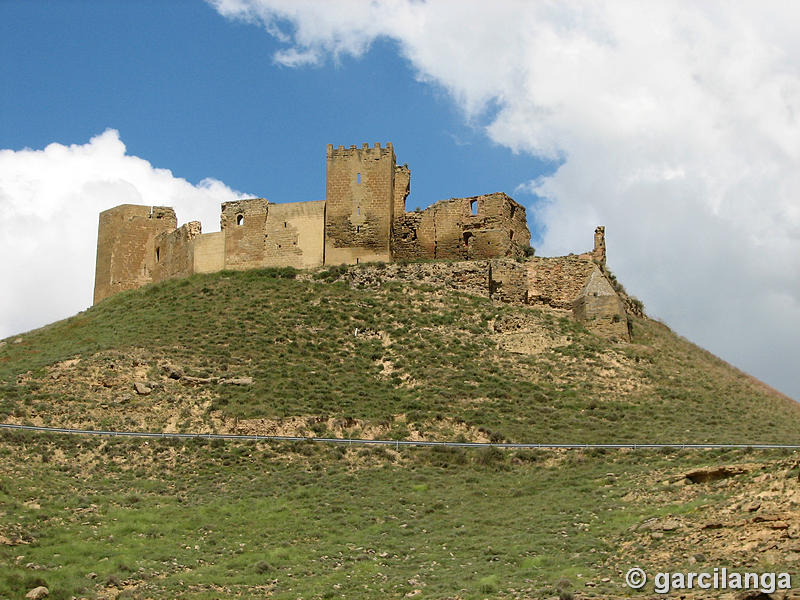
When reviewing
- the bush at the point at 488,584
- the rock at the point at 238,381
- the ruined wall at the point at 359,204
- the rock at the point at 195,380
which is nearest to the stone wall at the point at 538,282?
the ruined wall at the point at 359,204

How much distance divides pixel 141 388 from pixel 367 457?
8.25m

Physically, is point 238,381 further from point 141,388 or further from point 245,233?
point 245,233

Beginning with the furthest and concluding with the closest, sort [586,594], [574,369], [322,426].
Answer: [574,369], [322,426], [586,594]

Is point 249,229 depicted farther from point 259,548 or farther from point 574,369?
point 259,548

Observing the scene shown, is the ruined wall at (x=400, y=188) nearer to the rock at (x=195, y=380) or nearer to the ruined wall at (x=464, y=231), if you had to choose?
the ruined wall at (x=464, y=231)

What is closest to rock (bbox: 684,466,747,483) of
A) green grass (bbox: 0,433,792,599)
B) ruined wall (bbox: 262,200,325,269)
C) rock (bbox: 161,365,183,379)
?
green grass (bbox: 0,433,792,599)

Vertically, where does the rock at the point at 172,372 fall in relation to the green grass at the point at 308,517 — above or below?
above

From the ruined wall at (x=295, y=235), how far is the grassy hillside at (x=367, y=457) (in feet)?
3.68

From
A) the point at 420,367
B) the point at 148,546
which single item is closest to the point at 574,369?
the point at 420,367

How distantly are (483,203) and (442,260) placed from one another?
2848mm

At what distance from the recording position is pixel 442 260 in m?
42.2

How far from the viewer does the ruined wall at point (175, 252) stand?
45.4 m

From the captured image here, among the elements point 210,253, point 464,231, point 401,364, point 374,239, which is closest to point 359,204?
A: point 374,239

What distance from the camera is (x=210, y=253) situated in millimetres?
44938
